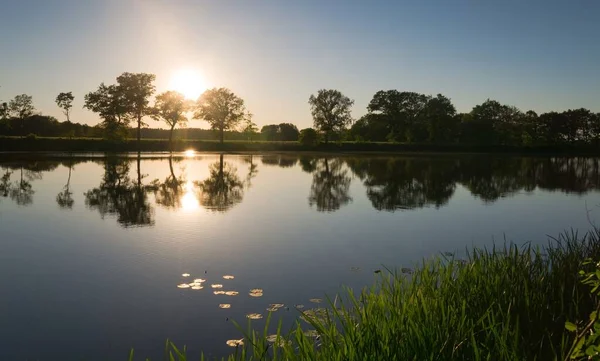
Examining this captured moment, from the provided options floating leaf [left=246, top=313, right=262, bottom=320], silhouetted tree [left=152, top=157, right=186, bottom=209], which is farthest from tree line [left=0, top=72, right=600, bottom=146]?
floating leaf [left=246, top=313, right=262, bottom=320]

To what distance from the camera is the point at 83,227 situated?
60.2 feet

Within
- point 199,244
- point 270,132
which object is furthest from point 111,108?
point 199,244

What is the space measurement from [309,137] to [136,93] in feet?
136

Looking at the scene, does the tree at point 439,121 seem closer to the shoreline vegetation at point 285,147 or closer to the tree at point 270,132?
the shoreline vegetation at point 285,147

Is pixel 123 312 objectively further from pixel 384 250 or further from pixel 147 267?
pixel 384 250

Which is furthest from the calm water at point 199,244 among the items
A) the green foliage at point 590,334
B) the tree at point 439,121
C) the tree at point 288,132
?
the tree at point 288,132

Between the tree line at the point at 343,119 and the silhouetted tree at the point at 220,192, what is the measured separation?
221ft

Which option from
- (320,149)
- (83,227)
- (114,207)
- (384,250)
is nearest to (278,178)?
(114,207)

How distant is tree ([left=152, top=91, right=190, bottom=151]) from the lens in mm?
105688

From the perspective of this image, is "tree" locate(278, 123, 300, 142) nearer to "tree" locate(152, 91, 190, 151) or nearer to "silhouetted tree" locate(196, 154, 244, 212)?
"tree" locate(152, 91, 190, 151)

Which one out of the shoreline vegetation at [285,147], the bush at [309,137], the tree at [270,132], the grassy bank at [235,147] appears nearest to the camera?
the grassy bank at [235,147]

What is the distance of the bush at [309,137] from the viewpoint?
4444 inches

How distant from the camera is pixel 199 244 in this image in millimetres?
15469

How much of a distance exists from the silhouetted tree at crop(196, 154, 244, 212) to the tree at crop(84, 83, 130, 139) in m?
65.4
